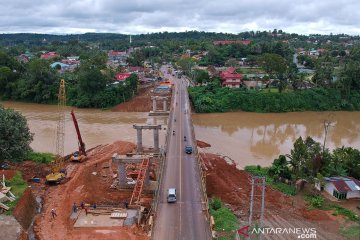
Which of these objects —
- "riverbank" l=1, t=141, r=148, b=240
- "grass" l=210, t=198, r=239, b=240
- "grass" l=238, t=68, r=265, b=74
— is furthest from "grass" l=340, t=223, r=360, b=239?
"grass" l=238, t=68, r=265, b=74

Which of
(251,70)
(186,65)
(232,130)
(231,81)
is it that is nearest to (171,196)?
(232,130)

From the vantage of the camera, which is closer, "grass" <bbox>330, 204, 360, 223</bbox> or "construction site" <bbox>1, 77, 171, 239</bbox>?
"construction site" <bbox>1, 77, 171, 239</bbox>

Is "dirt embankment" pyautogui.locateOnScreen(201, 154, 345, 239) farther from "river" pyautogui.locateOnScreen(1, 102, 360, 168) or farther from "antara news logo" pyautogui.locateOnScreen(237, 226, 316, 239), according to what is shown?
"river" pyautogui.locateOnScreen(1, 102, 360, 168)

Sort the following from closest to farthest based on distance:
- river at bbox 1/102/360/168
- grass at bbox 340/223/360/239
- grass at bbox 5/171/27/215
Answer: grass at bbox 340/223/360/239 < grass at bbox 5/171/27/215 < river at bbox 1/102/360/168

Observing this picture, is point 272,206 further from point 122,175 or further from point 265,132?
point 265,132

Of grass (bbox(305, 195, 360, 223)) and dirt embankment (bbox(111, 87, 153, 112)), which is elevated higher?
dirt embankment (bbox(111, 87, 153, 112))

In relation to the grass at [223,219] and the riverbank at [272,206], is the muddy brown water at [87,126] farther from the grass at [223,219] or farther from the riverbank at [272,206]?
the grass at [223,219]
